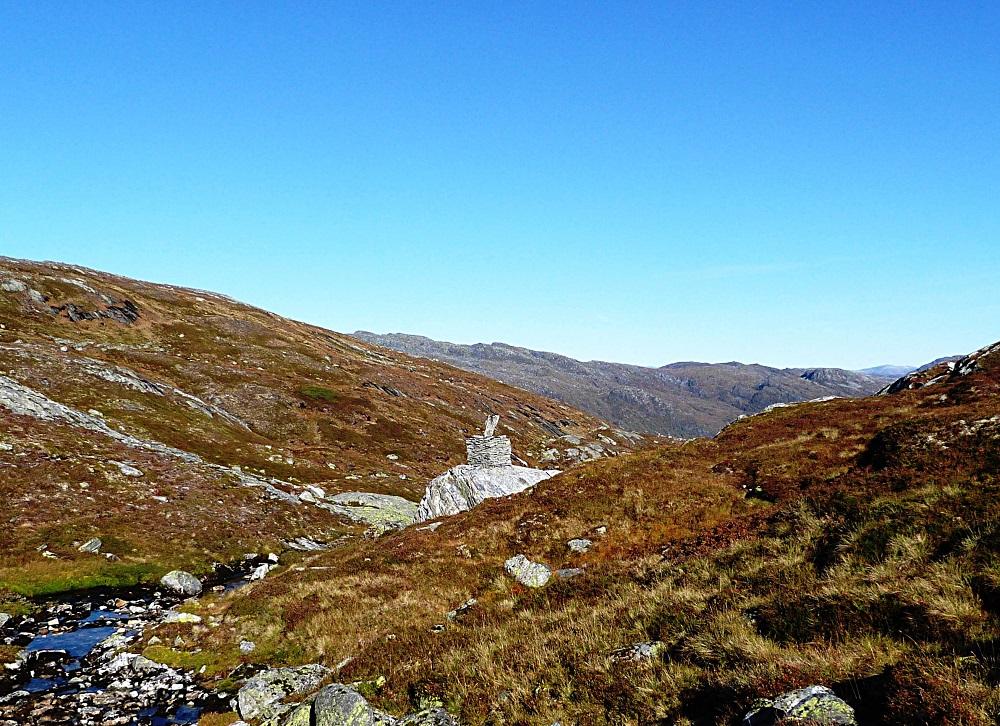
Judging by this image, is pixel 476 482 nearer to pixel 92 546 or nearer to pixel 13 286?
pixel 92 546

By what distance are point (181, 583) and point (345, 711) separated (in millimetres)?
22379

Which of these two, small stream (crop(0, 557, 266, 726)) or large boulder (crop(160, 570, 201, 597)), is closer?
small stream (crop(0, 557, 266, 726))

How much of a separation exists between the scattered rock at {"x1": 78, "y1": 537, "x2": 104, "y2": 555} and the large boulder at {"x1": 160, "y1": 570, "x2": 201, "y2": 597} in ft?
14.6

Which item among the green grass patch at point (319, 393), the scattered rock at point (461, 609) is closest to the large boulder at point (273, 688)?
the scattered rock at point (461, 609)

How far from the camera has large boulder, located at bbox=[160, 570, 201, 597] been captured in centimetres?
2856

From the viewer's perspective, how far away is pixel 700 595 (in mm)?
13305

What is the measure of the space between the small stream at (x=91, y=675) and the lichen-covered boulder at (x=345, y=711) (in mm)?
6375

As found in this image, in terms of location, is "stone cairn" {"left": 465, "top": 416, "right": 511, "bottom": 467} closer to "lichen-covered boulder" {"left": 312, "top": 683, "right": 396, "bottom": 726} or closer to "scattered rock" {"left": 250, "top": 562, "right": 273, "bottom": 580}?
"scattered rock" {"left": 250, "top": 562, "right": 273, "bottom": 580}

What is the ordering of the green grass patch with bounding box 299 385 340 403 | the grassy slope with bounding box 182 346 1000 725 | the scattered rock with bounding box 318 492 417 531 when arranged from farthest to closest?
the green grass patch with bounding box 299 385 340 403, the scattered rock with bounding box 318 492 417 531, the grassy slope with bounding box 182 346 1000 725

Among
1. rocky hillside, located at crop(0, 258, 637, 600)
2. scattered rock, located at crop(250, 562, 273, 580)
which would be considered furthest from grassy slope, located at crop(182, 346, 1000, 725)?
rocky hillside, located at crop(0, 258, 637, 600)

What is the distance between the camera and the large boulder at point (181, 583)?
1125 inches

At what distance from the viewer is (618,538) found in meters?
23.8

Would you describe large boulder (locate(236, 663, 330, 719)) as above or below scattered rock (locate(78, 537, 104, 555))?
above

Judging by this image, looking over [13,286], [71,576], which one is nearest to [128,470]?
[71,576]
